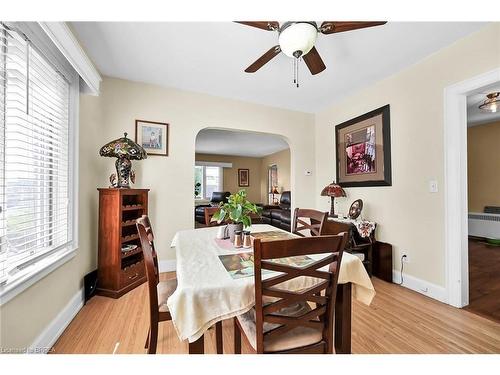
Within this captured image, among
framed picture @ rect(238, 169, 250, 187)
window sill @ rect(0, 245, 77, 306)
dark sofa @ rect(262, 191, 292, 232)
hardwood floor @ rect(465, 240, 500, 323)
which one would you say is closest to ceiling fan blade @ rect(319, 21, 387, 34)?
window sill @ rect(0, 245, 77, 306)

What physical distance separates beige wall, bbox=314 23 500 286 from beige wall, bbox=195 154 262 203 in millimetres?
5694

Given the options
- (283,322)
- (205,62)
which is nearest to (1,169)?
(283,322)

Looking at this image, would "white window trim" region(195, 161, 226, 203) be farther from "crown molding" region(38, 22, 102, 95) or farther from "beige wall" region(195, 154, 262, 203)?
"crown molding" region(38, 22, 102, 95)

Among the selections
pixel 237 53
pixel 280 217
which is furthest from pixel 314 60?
pixel 280 217

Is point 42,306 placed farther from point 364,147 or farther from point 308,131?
point 308,131

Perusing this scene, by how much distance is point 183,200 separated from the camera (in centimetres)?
294

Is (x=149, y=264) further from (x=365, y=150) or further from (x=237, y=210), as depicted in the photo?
(x=365, y=150)

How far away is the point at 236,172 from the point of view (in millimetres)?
8195

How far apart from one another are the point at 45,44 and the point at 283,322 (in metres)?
2.21

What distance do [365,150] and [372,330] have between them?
2.09 m

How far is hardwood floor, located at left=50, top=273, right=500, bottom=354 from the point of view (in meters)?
1.44

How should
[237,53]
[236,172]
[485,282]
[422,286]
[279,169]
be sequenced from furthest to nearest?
[236,172]
[279,169]
[485,282]
[422,286]
[237,53]

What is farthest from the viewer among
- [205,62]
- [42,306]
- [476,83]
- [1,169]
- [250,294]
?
[205,62]

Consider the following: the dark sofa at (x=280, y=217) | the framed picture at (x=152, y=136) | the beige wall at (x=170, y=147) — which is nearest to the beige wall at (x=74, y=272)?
the beige wall at (x=170, y=147)
